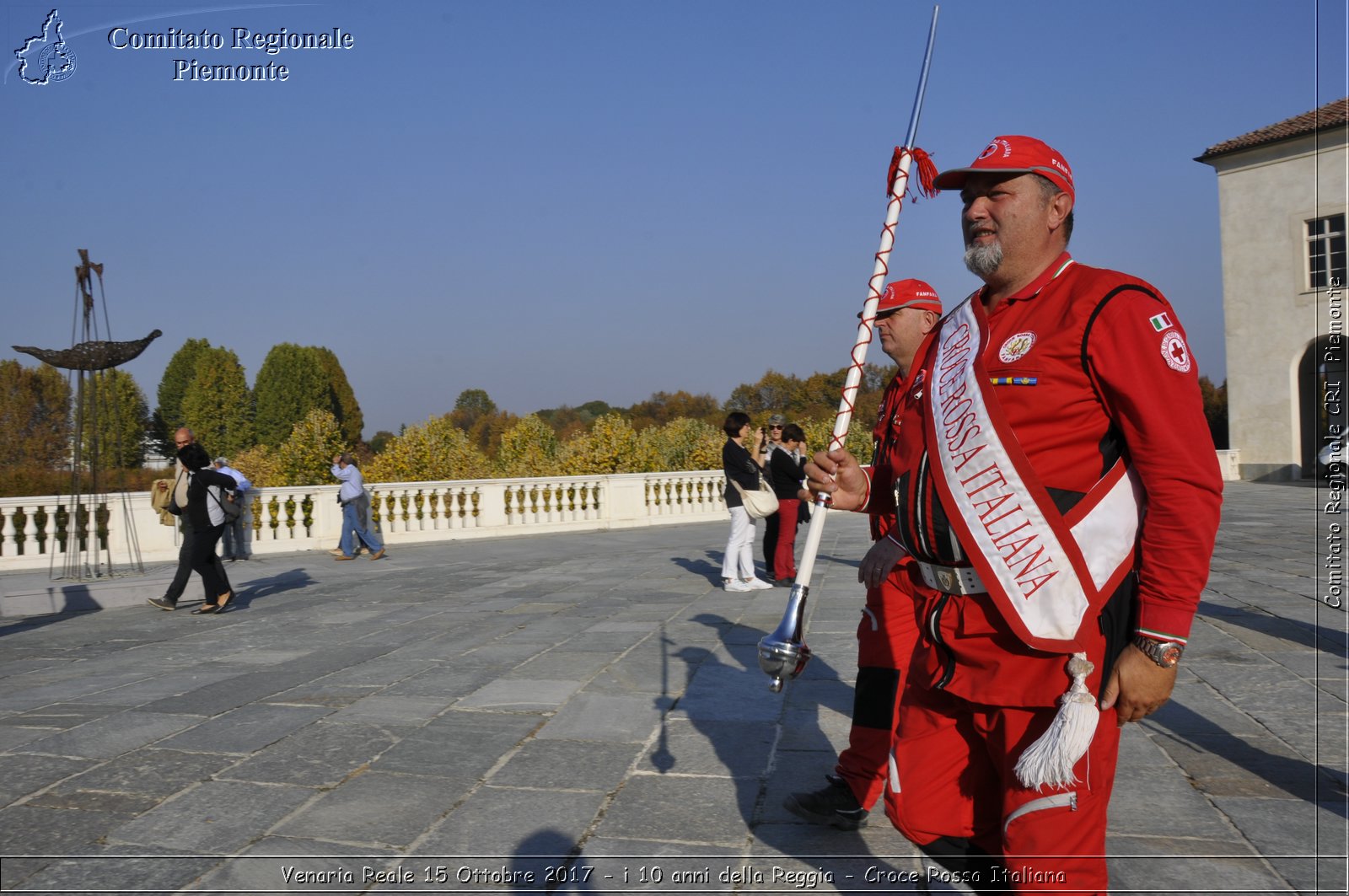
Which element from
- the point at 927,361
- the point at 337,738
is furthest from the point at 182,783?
the point at 927,361

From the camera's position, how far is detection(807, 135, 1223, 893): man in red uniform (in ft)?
6.72

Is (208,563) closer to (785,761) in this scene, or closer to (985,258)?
(785,761)

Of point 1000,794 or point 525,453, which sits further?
point 525,453

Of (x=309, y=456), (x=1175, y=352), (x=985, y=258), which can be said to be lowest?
(x=309, y=456)

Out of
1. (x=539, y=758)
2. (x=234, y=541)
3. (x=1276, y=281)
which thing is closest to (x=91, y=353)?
(x=234, y=541)

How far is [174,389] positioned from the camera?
2872 inches

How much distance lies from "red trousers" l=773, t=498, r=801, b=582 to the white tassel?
8.90 meters

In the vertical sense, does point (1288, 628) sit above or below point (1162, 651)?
below

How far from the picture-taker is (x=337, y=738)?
16.5 feet

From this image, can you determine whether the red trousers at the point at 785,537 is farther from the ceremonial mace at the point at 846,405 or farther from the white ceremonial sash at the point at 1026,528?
the white ceremonial sash at the point at 1026,528

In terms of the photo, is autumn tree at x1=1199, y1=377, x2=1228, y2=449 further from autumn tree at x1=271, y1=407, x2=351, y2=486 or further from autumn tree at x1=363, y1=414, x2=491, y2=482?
autumn tree at x1=271, y1=407, x2=351, y2=486

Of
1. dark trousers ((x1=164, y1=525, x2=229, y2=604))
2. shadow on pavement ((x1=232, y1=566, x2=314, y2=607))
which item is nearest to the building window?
shadow on pavement ((x1=232, y1=566, x2=314, y2=607))

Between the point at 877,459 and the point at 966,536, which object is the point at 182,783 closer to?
the point at 877,459

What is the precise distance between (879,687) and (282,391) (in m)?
75.4
